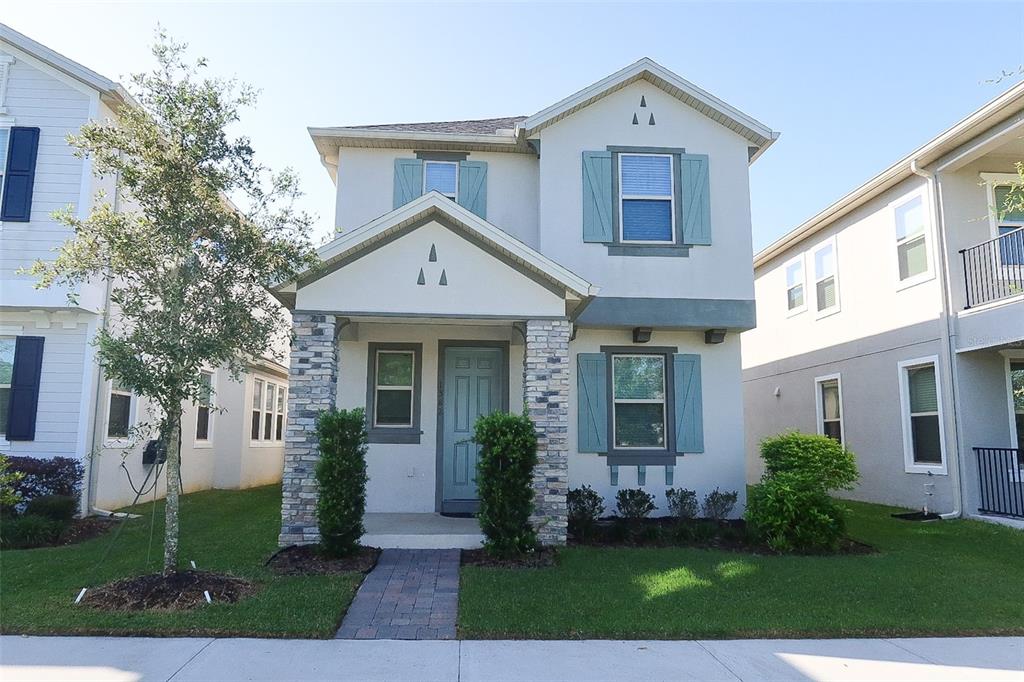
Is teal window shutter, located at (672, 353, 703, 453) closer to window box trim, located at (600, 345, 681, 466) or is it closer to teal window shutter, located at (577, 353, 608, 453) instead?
window box trim, located at (600, 345, 681, 466)

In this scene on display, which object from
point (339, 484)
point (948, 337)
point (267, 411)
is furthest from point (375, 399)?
point (948, 337)

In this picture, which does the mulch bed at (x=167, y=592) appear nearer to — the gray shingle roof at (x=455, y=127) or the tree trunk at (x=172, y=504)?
the tree trunk at (x=172, y=504)

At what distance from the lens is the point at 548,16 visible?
10211 millimetres

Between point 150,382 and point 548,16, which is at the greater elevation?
point 548,16

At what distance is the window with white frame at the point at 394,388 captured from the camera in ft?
34.7

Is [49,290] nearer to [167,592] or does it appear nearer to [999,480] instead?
[167,592]

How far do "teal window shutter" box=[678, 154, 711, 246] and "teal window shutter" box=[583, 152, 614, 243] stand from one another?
1.16 m

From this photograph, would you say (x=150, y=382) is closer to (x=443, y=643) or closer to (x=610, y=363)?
(x=443, y=643)

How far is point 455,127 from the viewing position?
11812 mm

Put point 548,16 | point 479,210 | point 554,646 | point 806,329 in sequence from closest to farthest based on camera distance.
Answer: point 554,646 → point 548,16 → point 479,210 → point 806,329

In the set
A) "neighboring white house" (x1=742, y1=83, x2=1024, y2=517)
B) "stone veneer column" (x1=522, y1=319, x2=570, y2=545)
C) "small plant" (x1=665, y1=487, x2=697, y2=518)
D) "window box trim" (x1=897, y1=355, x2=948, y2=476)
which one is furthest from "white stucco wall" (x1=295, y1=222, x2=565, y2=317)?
"window box trim" (x1=897, y1=355, x2=948, y2=476)

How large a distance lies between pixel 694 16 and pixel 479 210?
14.1 ft

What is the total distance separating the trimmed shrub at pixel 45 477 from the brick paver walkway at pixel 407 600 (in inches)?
198

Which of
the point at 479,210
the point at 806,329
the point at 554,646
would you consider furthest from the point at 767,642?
the point at 806,329
